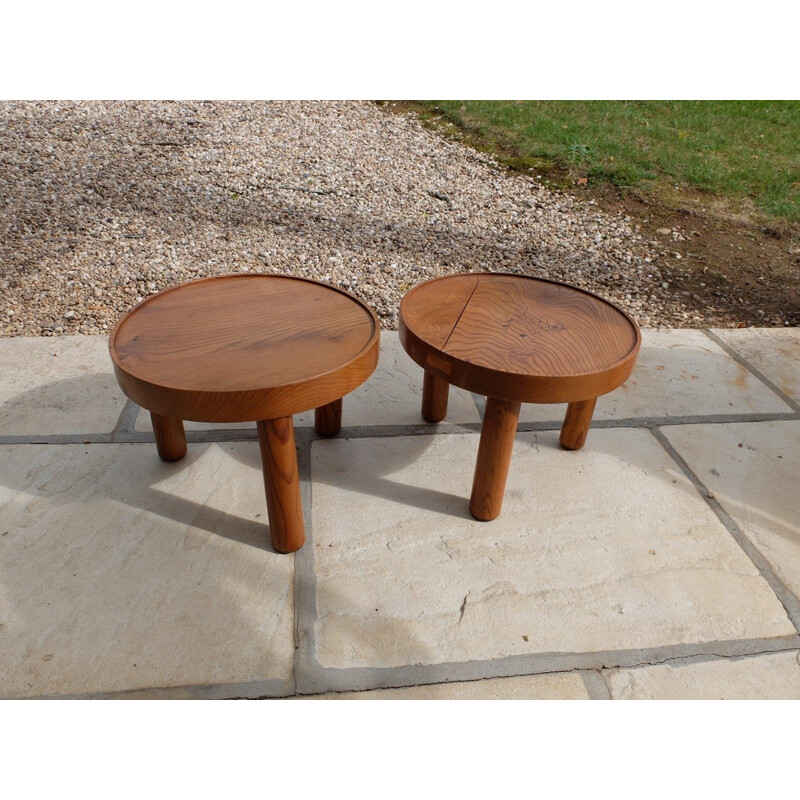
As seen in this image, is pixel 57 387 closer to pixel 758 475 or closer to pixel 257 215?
pixel 257 215

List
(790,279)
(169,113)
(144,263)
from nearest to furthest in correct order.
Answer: (144,263) → (790,279) → (169,113)

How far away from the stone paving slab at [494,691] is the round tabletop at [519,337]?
0.77 m

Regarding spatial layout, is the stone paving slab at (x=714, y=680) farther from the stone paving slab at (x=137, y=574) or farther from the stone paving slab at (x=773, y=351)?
the stone paving slab at (x=773, y=351)

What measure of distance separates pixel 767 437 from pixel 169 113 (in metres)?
5.41

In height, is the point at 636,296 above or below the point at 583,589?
below

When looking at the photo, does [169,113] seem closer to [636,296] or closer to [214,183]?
[214,183]

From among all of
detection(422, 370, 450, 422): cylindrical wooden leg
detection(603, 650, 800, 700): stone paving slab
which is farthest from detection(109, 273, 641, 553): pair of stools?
detection(603, 650, 800, 700): stone paving slab

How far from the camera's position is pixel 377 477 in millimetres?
2395

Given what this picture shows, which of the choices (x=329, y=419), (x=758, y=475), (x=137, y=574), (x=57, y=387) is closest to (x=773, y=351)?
(x=758, y=475)

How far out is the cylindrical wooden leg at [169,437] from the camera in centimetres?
231

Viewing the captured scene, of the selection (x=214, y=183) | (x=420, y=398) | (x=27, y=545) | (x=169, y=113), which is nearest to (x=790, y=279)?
(x=420, y=398)

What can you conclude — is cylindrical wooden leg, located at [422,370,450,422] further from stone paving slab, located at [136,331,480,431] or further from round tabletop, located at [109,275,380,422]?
round tabletop, located at [109,275,380,422]

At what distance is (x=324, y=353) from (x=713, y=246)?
3.72 metres

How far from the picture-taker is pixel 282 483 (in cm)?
192
